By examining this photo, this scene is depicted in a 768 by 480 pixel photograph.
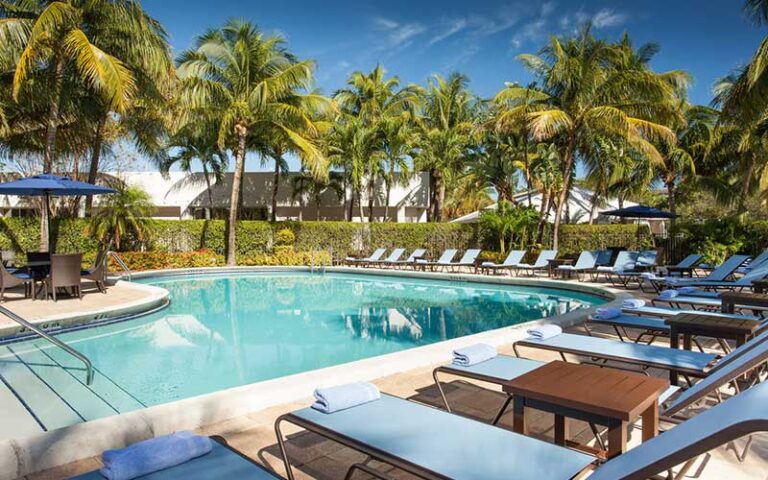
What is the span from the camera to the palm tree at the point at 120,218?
726 inches

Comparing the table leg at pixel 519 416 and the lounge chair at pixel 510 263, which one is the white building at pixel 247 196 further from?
the table leg at pixel 519 416

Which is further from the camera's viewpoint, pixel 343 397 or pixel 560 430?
pixel 560 430

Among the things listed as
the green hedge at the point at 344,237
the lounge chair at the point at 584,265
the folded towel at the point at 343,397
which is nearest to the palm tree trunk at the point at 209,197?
the green hedge at the point at 344,237

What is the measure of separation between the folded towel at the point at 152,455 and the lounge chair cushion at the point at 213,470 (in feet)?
0.09

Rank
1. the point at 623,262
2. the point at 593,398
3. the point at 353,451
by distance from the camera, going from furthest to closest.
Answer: the point at 623,262 → the point at 353,451 → the point at 593,398

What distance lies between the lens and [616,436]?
107 inches

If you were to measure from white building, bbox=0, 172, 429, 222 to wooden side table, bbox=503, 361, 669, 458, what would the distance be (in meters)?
25.0

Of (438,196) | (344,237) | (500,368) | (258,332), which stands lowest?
(258,332)

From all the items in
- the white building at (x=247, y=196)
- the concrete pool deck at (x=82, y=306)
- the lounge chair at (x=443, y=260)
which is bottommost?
the concrete pool deck at (x=82, y=306)

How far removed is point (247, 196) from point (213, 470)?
27.4m

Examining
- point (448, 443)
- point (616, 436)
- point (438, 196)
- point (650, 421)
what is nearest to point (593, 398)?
point (616, 436)

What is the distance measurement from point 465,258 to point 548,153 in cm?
759

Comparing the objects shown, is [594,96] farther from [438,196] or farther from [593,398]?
[593,398]

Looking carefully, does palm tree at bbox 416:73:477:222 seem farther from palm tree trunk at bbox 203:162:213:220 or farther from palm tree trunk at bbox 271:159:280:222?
palm tree trunk at bbox 203:162:213:220
